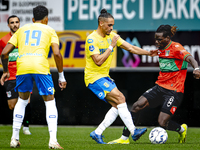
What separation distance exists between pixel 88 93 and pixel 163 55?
172 inches

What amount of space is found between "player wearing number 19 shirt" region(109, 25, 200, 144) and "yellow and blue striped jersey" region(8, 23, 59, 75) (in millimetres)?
2100

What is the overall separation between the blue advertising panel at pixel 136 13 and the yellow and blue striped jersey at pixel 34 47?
6.26 meters

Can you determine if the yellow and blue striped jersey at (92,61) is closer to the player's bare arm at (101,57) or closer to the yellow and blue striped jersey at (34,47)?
the player's bare arm at (101,57)

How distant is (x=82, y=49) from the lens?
11.1 metres

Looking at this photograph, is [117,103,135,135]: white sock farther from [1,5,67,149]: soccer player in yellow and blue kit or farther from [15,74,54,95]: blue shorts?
[15,74,54,95]: blue shorts

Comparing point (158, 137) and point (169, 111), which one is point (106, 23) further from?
point (158, 137)

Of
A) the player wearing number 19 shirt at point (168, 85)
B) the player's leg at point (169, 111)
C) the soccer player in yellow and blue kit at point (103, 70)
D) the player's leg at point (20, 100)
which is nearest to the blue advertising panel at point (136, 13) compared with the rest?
the player wearing number 19 shirt at point (168, 85)

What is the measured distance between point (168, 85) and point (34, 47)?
2593 millimetres

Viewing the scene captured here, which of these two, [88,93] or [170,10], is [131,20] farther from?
[88,93]

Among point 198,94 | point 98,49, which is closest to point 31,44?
point 98,49

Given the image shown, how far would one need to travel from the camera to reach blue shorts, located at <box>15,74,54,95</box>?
5422 millimetres

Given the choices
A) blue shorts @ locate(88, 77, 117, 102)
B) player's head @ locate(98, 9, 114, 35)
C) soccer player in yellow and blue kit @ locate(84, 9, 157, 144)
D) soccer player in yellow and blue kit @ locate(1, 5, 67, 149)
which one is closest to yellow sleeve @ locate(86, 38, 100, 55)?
soccer player in yellow and blue kit @ locate(84, 9, 157, 144)

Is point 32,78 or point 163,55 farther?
point 163,55

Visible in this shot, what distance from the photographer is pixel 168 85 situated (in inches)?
271
